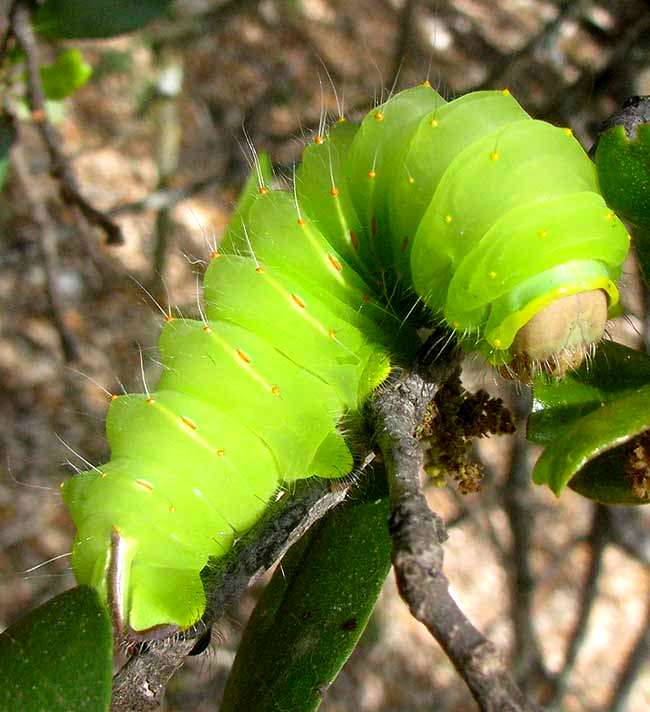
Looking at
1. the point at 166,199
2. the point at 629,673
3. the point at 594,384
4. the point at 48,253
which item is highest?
the point at 594,384

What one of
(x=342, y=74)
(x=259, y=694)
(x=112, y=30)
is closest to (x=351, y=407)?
(x=259, y=694)

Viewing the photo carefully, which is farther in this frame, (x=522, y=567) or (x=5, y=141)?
(x=522, y=567)

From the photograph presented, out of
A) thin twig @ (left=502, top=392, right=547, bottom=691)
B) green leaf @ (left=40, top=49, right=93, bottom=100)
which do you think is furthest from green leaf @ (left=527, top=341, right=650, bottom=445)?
thin twig @ (left=502, top=392, right=547, bottom=691)

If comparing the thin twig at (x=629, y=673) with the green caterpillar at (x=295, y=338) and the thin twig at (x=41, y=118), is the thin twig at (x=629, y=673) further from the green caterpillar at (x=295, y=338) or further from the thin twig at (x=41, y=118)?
the thin twig at (x=41, y=118)

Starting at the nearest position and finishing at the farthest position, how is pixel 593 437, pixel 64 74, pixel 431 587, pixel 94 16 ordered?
1. pixel 431 587
2. pixel 593 437
3. pixel 94 16
4. pixel 64 74

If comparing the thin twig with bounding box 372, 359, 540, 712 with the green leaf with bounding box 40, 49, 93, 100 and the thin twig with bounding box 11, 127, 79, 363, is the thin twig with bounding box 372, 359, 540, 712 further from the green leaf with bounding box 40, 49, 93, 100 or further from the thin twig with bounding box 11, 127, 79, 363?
the green leaf with bounding box 40, 49, 93, 100

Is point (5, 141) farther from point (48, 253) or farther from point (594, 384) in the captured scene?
point (594, 384)

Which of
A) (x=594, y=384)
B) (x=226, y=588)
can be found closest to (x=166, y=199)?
(x=226, y=588)
